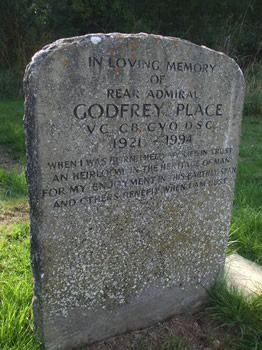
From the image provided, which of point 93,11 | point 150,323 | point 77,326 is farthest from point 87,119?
point 93,11

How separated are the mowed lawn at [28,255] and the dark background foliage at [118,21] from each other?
466 cm

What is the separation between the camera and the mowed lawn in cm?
213

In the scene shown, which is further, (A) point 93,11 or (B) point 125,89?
(A) point 93,11

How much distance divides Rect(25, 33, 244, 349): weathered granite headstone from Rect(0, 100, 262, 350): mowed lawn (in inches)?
6.0

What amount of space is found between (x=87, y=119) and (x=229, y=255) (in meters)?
1.72

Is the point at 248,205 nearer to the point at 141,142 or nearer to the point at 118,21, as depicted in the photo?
the point at 141,142

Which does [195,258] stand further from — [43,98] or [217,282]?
[43,98]

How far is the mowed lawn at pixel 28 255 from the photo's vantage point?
2.13m

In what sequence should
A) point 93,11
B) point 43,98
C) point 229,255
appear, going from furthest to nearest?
point 93,11, point 229,255, point 43,98

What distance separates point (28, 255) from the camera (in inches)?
112

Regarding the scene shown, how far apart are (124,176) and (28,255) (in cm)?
119

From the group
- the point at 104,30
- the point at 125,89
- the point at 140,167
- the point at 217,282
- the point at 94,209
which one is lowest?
the point at 217,282

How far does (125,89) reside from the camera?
6.46 ft

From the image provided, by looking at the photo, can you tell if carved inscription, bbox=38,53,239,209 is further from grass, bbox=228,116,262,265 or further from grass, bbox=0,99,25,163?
grass, bbox=0,99,25,163
